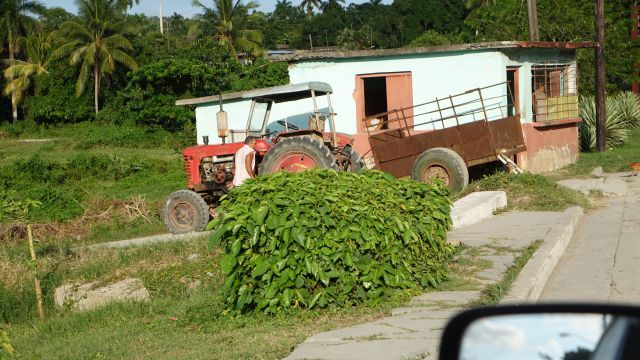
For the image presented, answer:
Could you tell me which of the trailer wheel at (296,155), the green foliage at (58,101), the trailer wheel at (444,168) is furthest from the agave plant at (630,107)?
the green foliage at (58,101)

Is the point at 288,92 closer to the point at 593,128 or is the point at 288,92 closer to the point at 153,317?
the point at 153,317

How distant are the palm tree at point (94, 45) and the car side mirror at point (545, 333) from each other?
146 feet

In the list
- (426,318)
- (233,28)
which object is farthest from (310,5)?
(426,318)

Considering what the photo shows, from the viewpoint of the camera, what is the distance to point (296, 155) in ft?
46.5

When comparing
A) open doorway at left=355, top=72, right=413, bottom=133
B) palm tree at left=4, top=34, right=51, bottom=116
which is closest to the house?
open doorway at left=355, top=72, right=413, bottom=133

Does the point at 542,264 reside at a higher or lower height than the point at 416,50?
lower

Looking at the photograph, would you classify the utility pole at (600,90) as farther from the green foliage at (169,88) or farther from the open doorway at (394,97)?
the green foliage at (169,88)

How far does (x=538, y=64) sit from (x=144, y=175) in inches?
455

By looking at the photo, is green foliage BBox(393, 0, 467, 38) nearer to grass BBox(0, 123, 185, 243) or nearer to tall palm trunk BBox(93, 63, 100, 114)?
tall palm trunk BBox(93, 63, 100, 114)

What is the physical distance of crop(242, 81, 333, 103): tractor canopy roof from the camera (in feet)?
49.8

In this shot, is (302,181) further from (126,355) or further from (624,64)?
(624,64)

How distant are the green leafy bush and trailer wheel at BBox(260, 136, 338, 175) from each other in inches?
243

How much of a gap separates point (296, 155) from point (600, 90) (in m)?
13.8

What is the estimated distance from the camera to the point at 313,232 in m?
7.15
